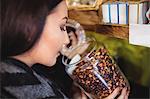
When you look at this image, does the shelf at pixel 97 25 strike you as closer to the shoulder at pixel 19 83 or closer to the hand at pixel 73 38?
the hand at pixel 73 38

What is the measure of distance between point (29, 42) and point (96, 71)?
8.5 inches

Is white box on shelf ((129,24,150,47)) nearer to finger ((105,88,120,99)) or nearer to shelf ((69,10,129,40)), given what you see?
shelf ((69,10,129,40))

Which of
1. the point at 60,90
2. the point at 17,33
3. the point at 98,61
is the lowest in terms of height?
the point at 60,90

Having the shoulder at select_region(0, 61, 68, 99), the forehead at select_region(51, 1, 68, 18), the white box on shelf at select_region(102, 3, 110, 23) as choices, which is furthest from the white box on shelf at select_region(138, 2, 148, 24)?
the shoulder at select_region(0, 61, 68, 99)

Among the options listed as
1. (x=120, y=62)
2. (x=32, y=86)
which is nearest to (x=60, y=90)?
(x=32, y=86)

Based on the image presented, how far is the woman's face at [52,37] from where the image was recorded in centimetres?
73

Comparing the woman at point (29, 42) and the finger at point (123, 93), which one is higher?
the woman at point (29, 42)

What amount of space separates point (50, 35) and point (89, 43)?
14 centimetres

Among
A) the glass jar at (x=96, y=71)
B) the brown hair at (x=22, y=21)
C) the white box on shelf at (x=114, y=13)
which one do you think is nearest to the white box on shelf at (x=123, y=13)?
the white box on shelf at (x=114, y=13)

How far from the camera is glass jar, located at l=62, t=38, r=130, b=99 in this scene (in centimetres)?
74

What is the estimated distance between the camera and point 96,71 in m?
0.75

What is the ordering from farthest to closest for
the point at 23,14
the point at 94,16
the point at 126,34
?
the point at 94,16
the point at 126,34
the point at 23,14

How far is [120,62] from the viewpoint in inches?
39.0

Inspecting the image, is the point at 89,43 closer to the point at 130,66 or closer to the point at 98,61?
the point at 98,61
